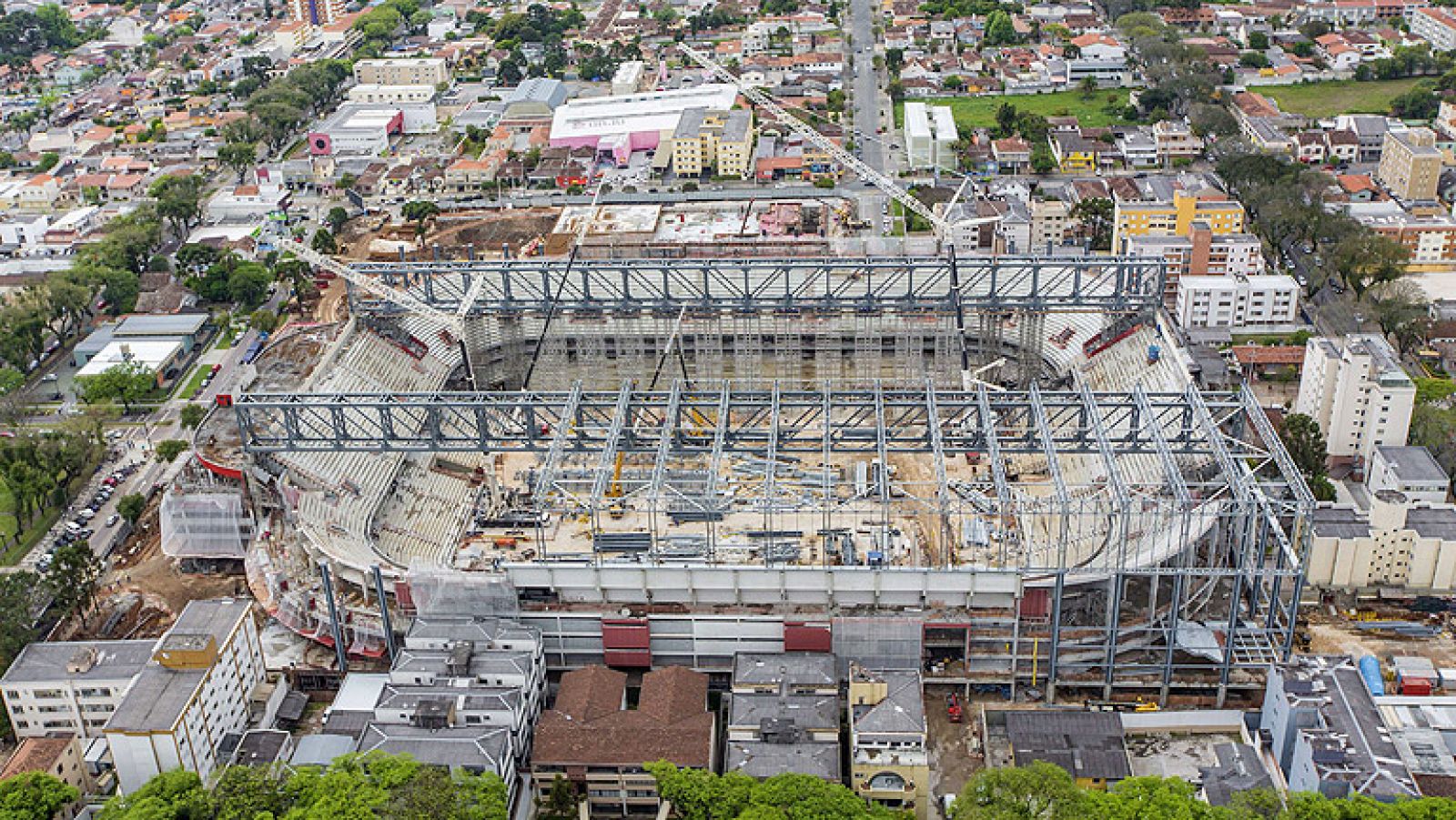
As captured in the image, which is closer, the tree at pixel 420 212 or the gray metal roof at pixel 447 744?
the gray metal roof at pixel 447 744

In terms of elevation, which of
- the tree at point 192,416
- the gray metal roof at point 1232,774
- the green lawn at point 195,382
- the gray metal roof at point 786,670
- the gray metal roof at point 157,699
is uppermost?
the gray metal roof at point 157,699

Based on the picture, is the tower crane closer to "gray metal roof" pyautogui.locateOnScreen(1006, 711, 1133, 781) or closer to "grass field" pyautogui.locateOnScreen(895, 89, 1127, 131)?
"grass field" pyautogui.locateOnScreen(895, 89, 1127, 131)

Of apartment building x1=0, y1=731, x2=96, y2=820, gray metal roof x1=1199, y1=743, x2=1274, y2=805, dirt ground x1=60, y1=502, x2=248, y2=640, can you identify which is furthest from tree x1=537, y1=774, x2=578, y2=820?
dirt ground x1=60, y1=502, x2=248, y2=640

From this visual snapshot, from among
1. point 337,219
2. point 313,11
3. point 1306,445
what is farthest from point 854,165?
Result: point 313,11

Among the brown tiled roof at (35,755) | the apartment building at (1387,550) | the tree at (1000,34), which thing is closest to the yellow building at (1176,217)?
the apartment building at (1387,550)

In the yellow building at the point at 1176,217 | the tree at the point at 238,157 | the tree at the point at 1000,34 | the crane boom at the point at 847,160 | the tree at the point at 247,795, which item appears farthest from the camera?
the tree at the point at 1000,34

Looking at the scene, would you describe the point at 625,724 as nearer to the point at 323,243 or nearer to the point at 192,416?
the point at 192,416

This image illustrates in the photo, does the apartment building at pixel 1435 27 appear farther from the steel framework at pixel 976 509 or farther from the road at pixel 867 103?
the steel framework at pixel 976 509
